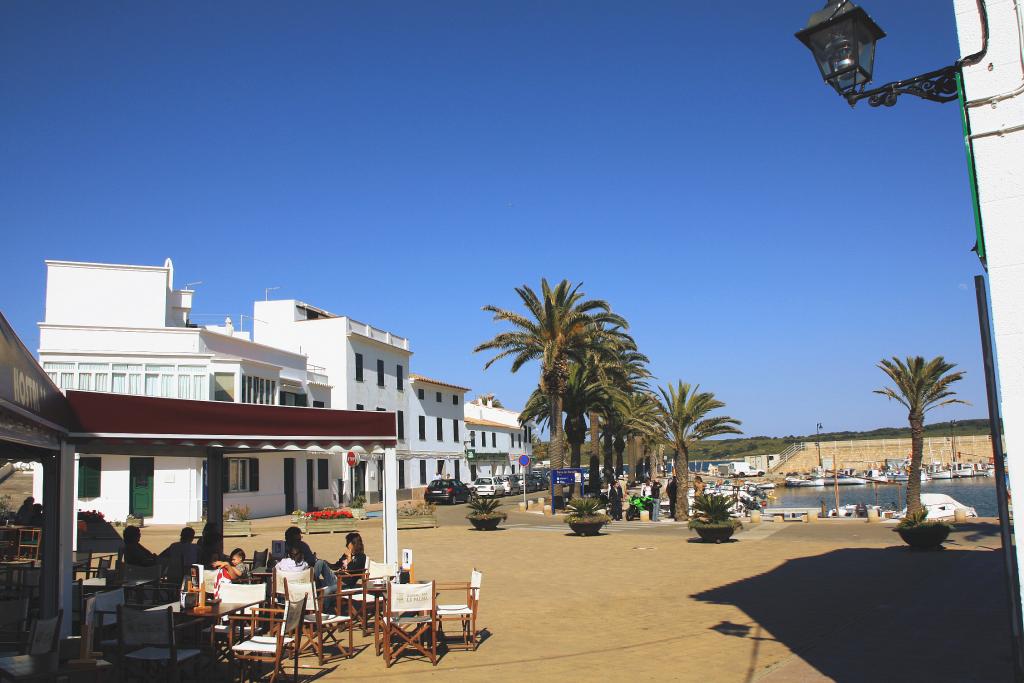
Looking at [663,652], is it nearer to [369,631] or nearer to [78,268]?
[369,631]

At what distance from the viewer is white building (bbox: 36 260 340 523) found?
30.5 meters

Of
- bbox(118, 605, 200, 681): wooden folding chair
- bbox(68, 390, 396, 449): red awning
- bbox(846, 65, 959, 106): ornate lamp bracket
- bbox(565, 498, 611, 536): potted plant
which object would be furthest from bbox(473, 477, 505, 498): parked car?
bbox(846, 65, 959, 106): ornate lamp bracket

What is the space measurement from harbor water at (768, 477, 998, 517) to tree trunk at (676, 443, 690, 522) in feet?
110

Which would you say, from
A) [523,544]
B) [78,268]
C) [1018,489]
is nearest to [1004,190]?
[1018,489]

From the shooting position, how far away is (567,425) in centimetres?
4088

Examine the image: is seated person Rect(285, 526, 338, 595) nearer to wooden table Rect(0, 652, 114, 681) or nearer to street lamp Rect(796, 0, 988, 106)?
wooden table Rect(0, 652, 114, 681)

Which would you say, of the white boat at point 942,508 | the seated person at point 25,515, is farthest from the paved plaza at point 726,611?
the white boat at point 942,508

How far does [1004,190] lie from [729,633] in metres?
6.93

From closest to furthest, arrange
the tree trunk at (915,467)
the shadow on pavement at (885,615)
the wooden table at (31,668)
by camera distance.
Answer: the wooden table at (31,668) < the shadow on pavement at (885,615) < the tree trunk at (915,467)

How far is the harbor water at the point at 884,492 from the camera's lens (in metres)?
65.4

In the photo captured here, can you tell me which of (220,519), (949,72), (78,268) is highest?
(78,268)

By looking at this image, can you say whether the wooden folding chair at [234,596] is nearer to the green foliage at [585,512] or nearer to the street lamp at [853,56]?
the street lamp at [853,56]

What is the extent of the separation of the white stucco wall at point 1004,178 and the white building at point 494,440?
54.6 metres

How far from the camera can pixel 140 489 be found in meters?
31.3
